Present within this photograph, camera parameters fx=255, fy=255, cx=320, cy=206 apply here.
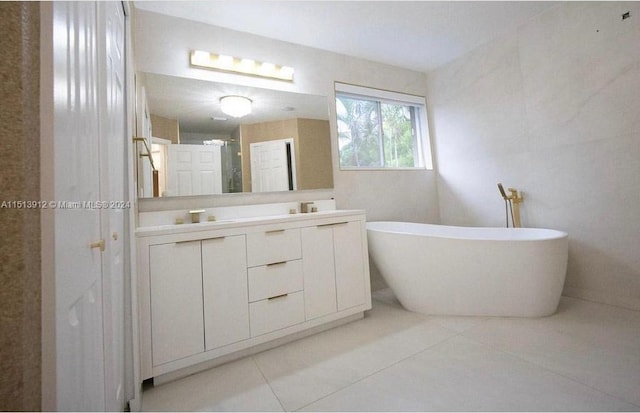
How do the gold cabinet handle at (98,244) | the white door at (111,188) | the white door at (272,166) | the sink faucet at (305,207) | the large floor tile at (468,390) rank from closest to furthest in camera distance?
the gold cabinet handle at (98,244)
the white door at (111,188)
the large floor tile at (468,390)
the white door at (272,166)
the sink faucet at (305,207)

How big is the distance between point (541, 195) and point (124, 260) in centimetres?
325

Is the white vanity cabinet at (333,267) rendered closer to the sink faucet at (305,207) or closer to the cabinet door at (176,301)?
the sink faucet at (305,207)

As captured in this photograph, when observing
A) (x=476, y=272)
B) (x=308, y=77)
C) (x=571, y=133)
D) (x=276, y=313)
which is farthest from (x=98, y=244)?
(x=571, y=133)

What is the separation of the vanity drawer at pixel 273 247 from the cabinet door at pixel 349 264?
13.5 inches

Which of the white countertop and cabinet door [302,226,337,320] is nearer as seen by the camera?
the white countertop

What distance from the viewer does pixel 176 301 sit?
4.69 feet

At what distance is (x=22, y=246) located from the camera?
31 cm

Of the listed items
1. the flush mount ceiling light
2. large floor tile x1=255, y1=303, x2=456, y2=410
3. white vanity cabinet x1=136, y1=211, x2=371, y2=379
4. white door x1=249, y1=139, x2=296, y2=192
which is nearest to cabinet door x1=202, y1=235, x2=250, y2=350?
white vanity cabinet x1=136, y1=211, x2=371, y2=379

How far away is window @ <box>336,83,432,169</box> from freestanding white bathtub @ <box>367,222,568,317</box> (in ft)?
3.68

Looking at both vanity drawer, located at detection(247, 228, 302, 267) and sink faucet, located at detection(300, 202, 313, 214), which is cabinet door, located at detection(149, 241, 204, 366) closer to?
vanity drawer, located at detection(247, 228, 302, 267)

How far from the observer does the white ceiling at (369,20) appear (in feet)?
6.61

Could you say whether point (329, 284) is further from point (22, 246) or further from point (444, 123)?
point (444, 123)

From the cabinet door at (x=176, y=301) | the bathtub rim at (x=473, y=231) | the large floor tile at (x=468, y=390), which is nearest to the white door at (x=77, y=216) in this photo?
the cabinet door at (x=176, y=301)

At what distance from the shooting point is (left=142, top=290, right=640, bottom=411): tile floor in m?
1.18
